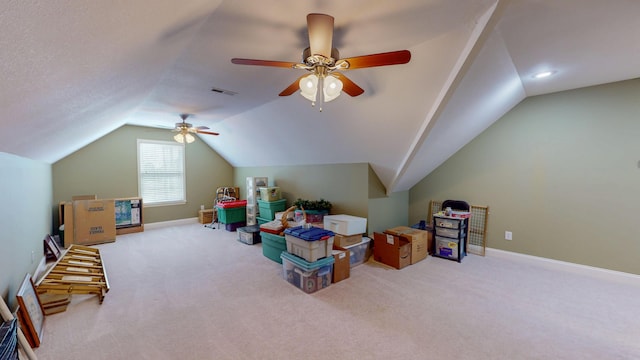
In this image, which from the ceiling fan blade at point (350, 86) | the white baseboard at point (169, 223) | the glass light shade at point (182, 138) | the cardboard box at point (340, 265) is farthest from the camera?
the white baseboard at point (169, 223)

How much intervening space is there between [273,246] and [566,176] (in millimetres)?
4365

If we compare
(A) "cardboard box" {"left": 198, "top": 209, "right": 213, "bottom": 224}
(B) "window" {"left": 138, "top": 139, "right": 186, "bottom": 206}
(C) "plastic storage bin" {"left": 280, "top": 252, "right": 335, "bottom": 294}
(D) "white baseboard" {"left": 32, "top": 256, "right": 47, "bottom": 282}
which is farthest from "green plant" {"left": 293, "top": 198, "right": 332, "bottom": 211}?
(B) "window" {"left": 138, "top": 139, "right": 186, "bottom": 206}

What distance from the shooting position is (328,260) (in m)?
2.90

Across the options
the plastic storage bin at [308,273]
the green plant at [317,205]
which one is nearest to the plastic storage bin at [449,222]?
the green plant at [317,205]

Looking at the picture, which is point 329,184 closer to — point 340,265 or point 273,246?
point 273,246

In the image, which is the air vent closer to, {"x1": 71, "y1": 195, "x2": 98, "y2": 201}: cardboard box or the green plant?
the green plant

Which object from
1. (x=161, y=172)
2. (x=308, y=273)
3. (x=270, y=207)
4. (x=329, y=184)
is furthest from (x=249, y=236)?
(x=161, y=172)

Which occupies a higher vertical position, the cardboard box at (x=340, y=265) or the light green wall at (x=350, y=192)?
the light green wall at (x=350, y=192)

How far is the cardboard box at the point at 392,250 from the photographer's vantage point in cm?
340

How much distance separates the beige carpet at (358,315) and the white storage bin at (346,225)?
559 mm

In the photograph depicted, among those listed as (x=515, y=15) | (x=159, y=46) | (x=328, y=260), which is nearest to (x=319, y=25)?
(x=159, y=46)

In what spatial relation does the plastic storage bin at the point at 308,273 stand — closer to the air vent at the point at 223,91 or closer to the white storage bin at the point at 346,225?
the white storage bin at the point at 346,225

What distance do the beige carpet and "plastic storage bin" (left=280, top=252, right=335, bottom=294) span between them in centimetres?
10

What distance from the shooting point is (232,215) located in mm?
5500
